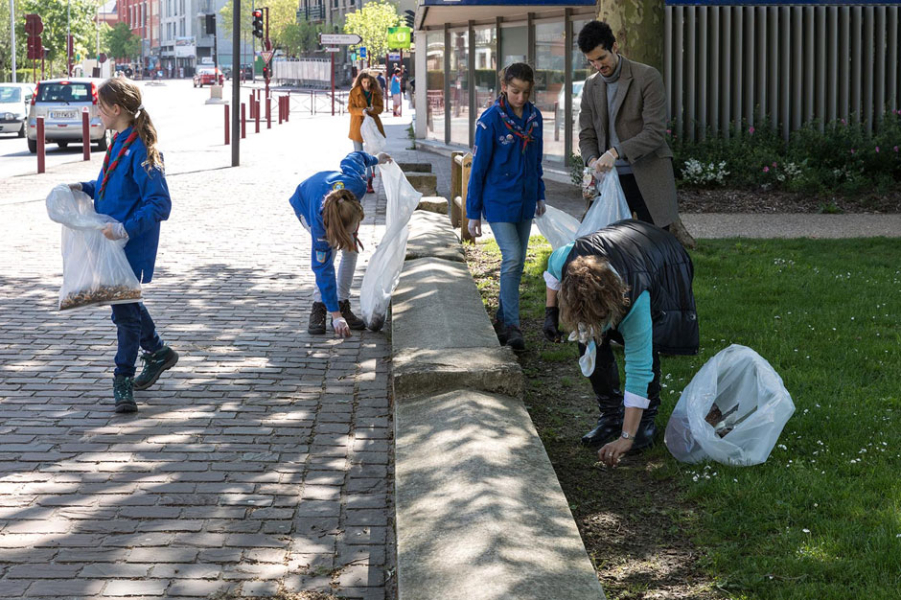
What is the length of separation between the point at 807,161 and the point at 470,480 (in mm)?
11733

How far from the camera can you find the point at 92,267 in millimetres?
5859

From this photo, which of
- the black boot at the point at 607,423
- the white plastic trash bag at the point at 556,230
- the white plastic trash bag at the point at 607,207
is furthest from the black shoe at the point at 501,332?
the black boot at the point at 607,423

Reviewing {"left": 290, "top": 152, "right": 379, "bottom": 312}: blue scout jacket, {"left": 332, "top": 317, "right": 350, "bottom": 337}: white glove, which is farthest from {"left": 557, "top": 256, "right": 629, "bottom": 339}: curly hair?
{"left": 332, "top": 317, "right": 350, "bottom": 337}: white glove

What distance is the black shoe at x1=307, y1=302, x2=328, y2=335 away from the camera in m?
7.82

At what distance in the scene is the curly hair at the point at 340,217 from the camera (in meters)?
6.95

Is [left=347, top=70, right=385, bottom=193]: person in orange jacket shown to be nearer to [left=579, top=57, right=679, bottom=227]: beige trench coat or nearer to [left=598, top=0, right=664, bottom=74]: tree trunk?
[left=598, top=0, right=664, bottom=74]: tree trunk

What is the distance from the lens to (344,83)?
286 feet

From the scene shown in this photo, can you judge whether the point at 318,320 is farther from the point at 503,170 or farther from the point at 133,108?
the point at 133,108

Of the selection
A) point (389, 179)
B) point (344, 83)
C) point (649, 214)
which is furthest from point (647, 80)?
point (344, 83)

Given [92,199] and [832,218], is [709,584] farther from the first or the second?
[832,218]

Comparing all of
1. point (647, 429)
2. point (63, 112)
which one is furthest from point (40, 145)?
point (647, 429)

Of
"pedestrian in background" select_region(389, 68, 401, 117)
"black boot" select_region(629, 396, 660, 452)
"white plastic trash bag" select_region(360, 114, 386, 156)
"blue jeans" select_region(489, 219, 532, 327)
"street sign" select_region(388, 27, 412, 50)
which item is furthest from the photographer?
"street sign" select_region(388, 27, 412, 50)

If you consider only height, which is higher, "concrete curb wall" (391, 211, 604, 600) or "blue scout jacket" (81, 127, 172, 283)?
"blue scout jacket" (81, 127, 172, 283)

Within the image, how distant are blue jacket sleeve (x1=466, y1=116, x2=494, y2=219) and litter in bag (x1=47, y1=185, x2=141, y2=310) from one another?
2.12m
